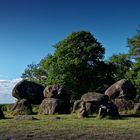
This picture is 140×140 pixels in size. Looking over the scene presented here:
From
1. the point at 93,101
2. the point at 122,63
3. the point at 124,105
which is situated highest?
the point at 122,63

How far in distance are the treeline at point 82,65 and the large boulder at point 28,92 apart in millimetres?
14272

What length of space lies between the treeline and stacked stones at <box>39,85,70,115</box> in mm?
15842

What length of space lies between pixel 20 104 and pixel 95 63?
79.3ft

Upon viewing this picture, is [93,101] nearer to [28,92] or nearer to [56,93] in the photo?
[56,93]

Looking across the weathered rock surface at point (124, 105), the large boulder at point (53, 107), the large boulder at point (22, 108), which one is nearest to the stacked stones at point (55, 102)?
the large boulder at point (53, 107)

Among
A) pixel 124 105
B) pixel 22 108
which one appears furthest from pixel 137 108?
pixel 22 108

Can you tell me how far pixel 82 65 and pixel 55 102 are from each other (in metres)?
21.6

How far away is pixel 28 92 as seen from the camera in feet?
153

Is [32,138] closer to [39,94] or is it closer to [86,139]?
[86,139]

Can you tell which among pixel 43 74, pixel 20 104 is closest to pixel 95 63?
pixel 43 74

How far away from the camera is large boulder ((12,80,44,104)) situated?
46.4 metres

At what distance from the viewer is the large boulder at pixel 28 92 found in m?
46.4

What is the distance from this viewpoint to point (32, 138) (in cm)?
2102

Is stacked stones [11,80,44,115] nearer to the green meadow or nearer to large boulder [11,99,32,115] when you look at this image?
large boulder [11,99,32,115]
